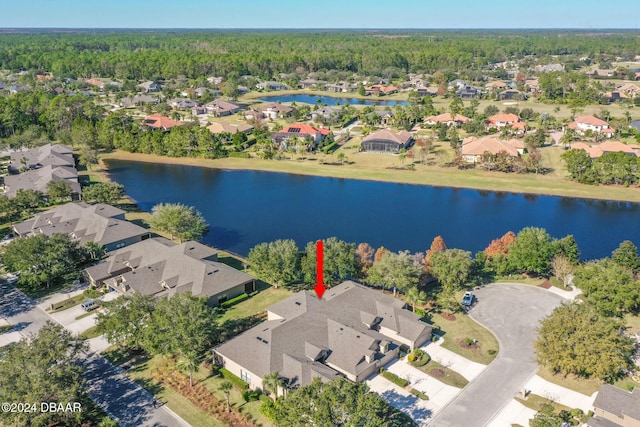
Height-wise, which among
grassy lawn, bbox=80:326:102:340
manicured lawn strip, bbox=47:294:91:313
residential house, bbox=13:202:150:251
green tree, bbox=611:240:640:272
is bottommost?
grassy lawn, bbox=80:326:102:340

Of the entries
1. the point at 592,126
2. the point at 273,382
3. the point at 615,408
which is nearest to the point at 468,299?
the point at 615,408

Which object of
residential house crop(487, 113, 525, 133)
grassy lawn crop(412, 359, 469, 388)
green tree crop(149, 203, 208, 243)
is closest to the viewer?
grassy lawn crop(412, 359, 469, 388)

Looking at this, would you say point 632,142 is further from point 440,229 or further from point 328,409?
point 328,409

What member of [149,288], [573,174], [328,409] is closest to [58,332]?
[149,288]

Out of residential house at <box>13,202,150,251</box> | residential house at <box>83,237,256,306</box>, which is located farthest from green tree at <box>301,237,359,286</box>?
residential house at <box>13,202,150,251</box>

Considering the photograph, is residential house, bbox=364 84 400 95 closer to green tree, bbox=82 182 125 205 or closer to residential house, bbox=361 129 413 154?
residential house, bbox=361 129 413 154

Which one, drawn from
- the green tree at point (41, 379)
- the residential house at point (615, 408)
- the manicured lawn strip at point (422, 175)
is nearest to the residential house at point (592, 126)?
the manicured lawn strip at point (422, 175)

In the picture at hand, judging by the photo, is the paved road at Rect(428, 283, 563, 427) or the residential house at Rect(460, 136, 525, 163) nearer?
the paved road at Rect(428, 283, 563, 427)

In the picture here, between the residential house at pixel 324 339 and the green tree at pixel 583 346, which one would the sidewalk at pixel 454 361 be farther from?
the green tree at pixel 583 346
